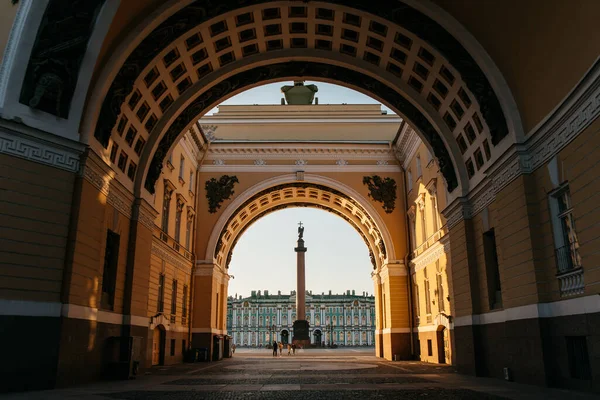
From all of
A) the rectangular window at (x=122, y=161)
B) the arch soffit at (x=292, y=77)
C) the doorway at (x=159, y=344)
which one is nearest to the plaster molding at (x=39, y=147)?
the rectangular window at (x=122, y=161)

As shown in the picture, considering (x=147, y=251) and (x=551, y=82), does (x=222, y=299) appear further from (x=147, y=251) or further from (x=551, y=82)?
(x=551, y=82)

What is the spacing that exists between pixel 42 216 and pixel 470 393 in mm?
11790

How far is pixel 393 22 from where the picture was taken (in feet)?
56.2

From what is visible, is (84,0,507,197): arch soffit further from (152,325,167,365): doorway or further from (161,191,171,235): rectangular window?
(152,325,167,365): doorway

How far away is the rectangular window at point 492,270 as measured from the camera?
16.6m

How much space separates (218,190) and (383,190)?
464 inches

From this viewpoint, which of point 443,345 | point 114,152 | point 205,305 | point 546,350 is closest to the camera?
point 546,350

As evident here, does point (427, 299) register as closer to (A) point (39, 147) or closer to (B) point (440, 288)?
(B) point (440, 288)

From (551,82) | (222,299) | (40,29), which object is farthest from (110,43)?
(222,299)

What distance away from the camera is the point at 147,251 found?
19828 mm

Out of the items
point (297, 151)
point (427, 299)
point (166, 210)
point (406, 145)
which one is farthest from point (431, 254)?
point (166, 210)

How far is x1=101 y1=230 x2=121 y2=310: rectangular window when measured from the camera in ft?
55.0

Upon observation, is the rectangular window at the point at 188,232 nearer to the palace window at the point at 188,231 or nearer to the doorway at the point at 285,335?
the palace window at the point at 188,231

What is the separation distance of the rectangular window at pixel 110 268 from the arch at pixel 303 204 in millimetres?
17305
